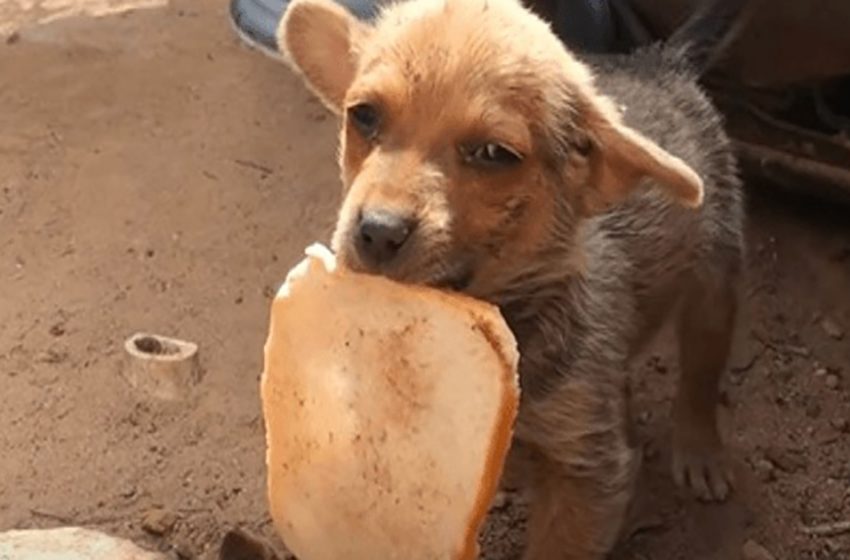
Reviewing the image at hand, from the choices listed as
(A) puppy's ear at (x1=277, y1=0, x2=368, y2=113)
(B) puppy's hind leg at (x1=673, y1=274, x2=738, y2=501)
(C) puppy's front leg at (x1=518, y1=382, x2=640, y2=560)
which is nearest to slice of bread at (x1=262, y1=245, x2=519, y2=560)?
(C) puppy's front leg at (x1=518, y1=382, x2=640, y2=560)

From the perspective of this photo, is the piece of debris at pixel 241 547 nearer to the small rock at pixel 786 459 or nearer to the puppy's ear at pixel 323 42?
the puppy's ear at pixel 323 42

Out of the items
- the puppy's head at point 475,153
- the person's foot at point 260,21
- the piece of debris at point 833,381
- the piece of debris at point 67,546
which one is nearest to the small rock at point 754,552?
the piece of debris at point 833,381

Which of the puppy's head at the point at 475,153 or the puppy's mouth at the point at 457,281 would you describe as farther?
the puppy's mouth at the point at 457,281

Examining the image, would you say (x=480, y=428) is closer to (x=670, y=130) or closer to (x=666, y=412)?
(x=670, y=130)

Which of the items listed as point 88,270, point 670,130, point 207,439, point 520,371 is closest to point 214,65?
point 88,270

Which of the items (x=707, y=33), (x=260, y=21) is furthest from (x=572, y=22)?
(x=260, y=21)

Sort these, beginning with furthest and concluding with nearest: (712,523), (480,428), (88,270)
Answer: (88,270), (712,523), (480,428)

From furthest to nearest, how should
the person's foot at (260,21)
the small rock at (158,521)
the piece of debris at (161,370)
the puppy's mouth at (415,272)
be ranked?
1. the person's foot at (260,21)
2. the piece of debris at (161,370)
3. the small rock at (158,521)
4. the puppy's mouth at (415,272)
